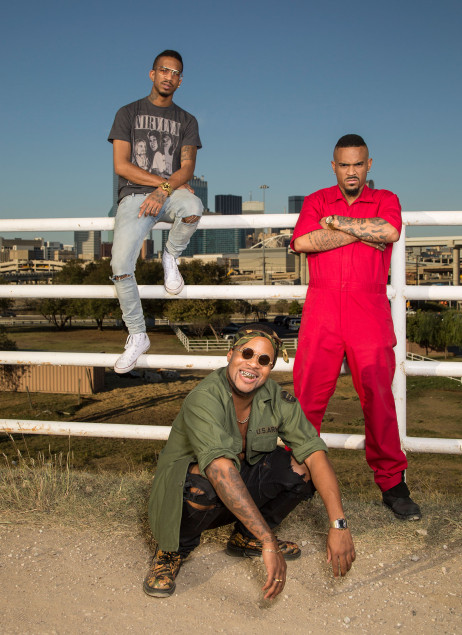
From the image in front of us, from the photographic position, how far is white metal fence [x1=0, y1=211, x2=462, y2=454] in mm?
3557

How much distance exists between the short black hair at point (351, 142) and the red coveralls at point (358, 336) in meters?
0.30

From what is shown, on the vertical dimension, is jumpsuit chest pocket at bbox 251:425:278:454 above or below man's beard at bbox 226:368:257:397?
below

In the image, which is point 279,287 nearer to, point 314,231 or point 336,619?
point 314,231

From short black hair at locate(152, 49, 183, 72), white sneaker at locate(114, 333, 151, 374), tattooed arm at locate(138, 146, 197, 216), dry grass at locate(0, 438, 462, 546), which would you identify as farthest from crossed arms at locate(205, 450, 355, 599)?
short black hair at locate(152, 49, 183, 72)

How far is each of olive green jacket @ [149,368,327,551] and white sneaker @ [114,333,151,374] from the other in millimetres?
1025

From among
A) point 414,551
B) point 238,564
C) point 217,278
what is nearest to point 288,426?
point 238,564

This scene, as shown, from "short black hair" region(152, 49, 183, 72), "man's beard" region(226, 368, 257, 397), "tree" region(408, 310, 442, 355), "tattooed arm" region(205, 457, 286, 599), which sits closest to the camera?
"tattooed arm" region(205, 457, 286, 599)

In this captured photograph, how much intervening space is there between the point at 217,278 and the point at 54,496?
162 feet

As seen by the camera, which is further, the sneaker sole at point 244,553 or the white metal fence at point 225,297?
the white metal fence at point 225,297

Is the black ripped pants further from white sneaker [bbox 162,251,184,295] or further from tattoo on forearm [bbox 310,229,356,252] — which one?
white sneaker [bbox 162,251,184,295]

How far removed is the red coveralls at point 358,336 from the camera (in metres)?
3.26

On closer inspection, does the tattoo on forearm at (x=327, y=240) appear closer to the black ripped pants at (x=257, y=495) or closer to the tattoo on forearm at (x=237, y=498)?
the black ripped pants at (x=257, y=495)

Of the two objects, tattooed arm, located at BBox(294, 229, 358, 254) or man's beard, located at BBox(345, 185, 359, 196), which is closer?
tattooed arm, located at BBox(294, 229, 358, 254)

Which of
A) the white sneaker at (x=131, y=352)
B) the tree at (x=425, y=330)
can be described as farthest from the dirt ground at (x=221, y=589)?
the tree at (x=425, y=330)
